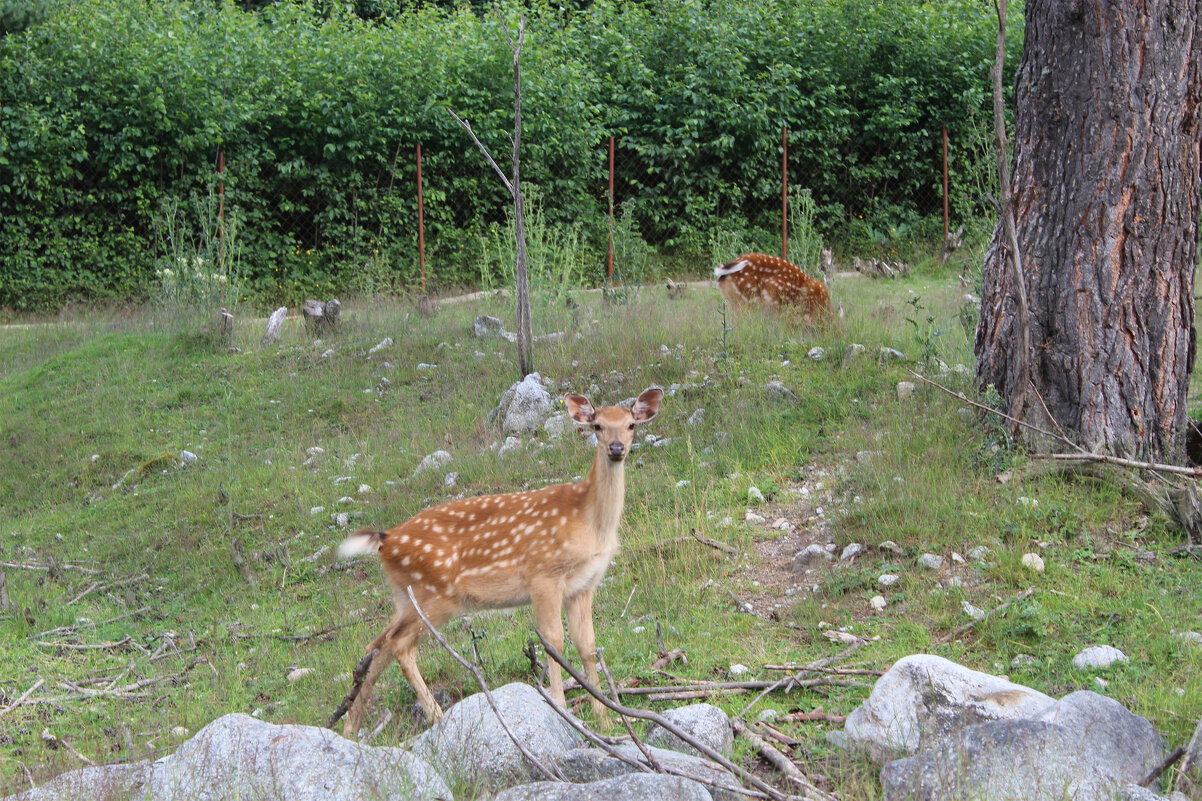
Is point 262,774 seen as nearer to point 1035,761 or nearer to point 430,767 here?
point 430,767

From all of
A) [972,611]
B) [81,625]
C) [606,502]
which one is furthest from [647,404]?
[81,625]

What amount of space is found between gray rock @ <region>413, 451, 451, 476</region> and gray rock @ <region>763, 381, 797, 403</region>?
247 cm

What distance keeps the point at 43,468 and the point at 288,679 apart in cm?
533

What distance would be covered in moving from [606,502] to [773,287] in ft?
20.9

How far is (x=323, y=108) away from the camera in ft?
55.2

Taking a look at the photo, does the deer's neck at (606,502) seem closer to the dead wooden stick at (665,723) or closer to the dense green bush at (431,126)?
the dead wooden stick at (665,723)

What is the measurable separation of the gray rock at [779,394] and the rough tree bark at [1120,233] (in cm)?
195

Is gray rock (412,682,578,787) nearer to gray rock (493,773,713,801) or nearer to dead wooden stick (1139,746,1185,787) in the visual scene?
gray rock (493,773,713,801)

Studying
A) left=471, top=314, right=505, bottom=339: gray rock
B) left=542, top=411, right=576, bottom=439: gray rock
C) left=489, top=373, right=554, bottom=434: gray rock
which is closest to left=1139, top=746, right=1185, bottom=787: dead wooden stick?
left=542, top=411, right=576, bottom=439: gray rock

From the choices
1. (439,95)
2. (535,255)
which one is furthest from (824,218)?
(535,255)

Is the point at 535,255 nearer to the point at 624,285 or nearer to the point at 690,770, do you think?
the point at 624,285

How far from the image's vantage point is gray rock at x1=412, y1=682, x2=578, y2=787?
13.8 ft

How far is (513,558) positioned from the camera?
5422mm

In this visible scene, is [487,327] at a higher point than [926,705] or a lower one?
higher
